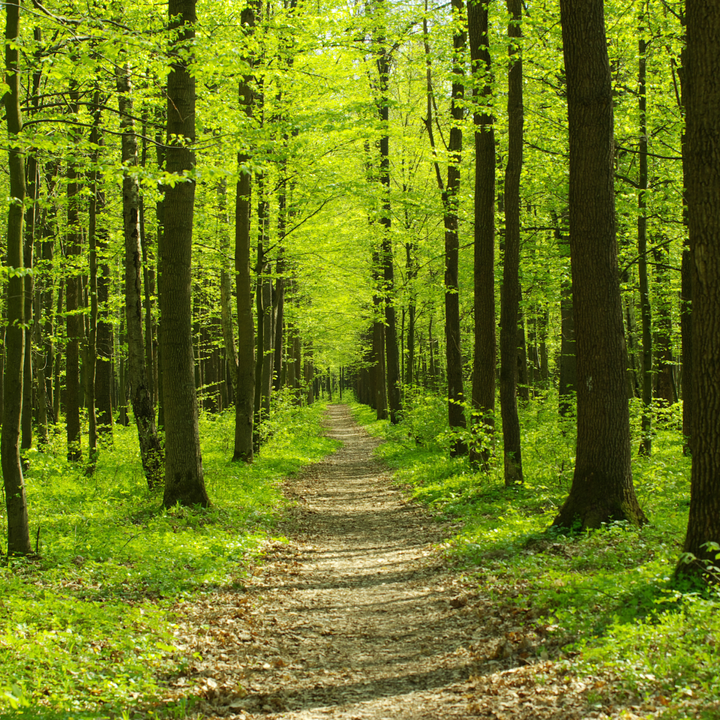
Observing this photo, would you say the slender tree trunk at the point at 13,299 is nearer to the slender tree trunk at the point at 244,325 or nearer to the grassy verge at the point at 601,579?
the grassy verge at the point at 601,579

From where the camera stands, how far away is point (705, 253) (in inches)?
185

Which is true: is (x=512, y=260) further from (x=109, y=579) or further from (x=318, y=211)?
(x=109, y=579)

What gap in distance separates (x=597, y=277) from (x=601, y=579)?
3.68m

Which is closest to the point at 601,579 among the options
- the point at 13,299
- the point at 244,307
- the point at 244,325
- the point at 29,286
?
the point at 13,299

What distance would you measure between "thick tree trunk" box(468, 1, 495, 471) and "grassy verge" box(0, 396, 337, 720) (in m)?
4.79

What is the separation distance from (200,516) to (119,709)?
5447 millimetres

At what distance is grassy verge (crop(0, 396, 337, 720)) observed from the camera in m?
4.17

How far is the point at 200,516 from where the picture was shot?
30.7 ft

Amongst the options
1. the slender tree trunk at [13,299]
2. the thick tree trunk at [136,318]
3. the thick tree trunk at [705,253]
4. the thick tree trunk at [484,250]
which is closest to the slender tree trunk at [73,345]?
the thick tree trunk at [136,318]

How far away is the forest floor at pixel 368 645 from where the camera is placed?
425cm

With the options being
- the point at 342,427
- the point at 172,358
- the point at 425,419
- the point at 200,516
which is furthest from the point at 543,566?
the point at 342,427

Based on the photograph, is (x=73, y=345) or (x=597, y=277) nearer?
(x=597, y=277)

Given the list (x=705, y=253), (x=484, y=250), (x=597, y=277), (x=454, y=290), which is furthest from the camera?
(x=454, y=290)

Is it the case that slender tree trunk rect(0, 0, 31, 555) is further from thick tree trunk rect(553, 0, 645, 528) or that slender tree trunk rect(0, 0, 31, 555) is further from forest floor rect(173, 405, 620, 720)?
thick tree trunk rect(553, 0, 645, 528)
